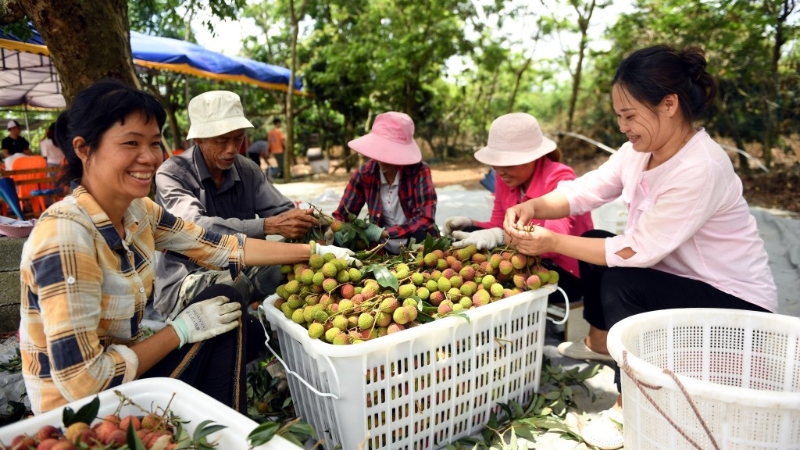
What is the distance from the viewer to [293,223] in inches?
86.1

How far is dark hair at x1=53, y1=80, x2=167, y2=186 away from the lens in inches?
52.5

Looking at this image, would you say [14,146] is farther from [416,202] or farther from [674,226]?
[674,226]

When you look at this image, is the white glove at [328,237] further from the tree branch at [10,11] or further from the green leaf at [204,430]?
the tree branch at [10,11]

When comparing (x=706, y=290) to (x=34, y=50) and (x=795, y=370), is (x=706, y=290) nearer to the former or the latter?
(x=795, y=370)

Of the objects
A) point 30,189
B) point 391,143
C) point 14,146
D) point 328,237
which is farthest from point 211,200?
point 14,146

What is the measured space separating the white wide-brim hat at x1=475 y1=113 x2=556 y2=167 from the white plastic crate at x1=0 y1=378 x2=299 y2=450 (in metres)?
1.68

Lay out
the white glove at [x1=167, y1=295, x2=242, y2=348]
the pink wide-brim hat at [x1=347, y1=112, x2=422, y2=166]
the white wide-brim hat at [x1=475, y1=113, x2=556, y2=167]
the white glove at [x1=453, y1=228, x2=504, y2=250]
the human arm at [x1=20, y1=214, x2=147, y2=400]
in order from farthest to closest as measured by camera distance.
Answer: the pink wide-brim hat at [x1=347, y1=112, x2=422, y2=166]
the white wide-brim hat at [x1=475, y1=113, x2=556, y2=167]
the white glove at [x1=453, y1=228, x2=504, y2=250]
the white glove at [x1=167, y1=295, x2=242, y2=348]
the human arm at [x1=20, y1=214, x2=147, y2=400]

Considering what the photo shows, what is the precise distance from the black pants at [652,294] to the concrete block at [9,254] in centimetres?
297

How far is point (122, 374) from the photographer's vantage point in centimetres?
127

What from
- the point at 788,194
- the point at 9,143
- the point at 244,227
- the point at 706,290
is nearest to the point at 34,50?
the point at 9,143

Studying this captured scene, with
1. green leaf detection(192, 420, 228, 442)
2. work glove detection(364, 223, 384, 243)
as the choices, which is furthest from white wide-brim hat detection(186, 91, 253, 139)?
green leaf detection(192, 420, 228, 442)

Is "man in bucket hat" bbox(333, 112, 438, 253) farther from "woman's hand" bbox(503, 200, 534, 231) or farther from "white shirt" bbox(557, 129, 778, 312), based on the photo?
"white shirt" bbox(557, 129, 778, 312)

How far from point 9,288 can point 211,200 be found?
140 cm

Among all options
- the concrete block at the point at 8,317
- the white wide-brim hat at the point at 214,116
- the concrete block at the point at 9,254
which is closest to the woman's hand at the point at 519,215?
the white wide-brim hat at the point at 214,116
